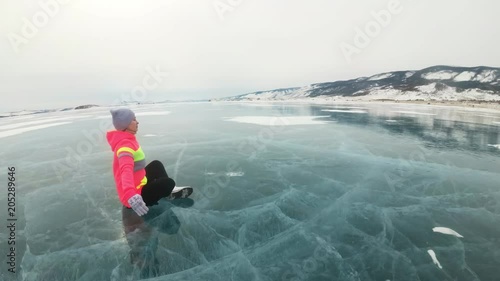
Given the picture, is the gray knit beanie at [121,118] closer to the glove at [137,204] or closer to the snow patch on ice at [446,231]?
the glove at [137,204]

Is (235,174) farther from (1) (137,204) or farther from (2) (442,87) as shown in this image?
(2) (442,87)

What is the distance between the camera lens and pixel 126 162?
12.1ft

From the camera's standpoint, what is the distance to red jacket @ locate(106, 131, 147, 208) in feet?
11.6

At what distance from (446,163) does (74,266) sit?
27.7ft

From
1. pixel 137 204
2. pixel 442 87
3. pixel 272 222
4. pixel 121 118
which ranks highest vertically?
pixel 121 118

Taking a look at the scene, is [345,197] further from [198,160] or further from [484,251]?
[198,160]

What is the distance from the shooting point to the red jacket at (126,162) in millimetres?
3535

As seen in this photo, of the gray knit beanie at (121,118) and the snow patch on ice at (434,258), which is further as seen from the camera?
the gray knit beanie at (121,118)

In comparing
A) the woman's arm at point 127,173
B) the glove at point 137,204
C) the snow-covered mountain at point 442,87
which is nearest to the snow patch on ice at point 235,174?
the woman's arm at point 127,173

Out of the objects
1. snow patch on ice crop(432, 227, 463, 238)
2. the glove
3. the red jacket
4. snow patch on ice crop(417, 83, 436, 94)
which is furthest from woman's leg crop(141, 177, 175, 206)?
snow patch on ice crop(417, 83, 436, 94)

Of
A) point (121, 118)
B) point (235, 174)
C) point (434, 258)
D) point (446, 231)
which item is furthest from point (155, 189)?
point (446, 231)

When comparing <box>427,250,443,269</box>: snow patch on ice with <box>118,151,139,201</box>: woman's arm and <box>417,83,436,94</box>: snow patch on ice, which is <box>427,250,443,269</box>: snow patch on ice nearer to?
<box>118,151,139,201</box>: woman's arm

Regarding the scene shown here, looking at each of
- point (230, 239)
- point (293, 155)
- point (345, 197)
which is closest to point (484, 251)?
point (345, 197)

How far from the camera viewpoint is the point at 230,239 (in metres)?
3.52
